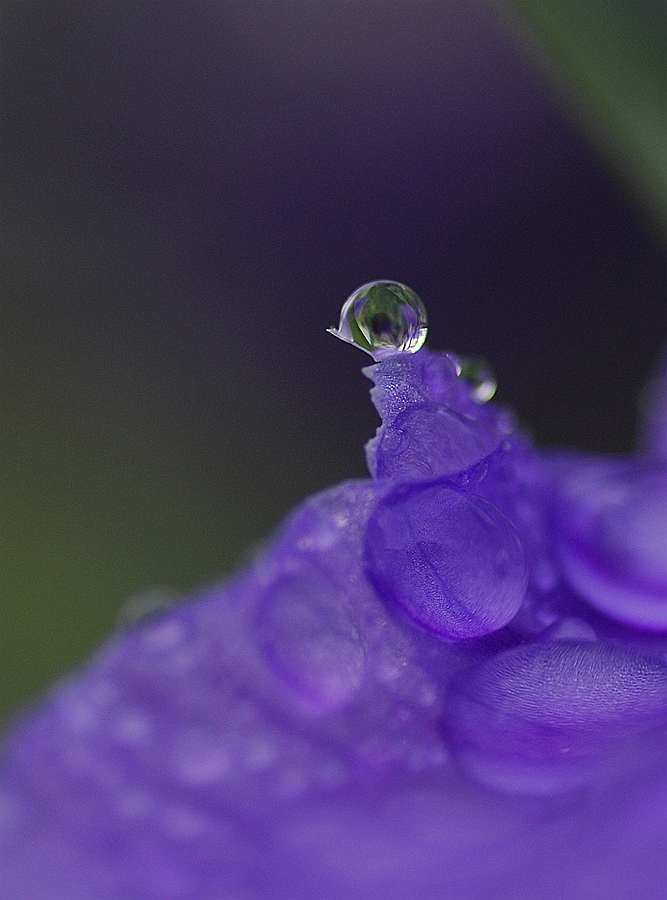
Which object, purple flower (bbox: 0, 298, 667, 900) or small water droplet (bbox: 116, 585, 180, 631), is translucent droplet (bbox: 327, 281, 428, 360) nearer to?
purple flower (bbox: 0, 298, 667, 900)

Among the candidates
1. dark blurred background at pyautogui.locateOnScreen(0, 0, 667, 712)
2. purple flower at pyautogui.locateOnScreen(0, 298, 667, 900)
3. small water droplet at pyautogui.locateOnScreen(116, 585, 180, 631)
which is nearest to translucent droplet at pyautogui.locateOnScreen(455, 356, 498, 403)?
purple flower at pyautogui.locateOnScreen(0, 298, 667, 900)

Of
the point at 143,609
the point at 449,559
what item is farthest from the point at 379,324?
the point at 143,609

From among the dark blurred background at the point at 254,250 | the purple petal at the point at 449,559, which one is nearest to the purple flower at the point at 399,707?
the purple petal at the point at 449,559

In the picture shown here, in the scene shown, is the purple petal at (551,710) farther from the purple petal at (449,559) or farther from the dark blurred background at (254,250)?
the dark blurred background at (254,250)

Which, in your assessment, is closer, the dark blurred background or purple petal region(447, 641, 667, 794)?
purple petal region(447, 641, 667, 794)

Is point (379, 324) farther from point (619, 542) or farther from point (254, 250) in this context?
point (254, 250)

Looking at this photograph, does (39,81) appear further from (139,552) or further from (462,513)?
(462,513)
